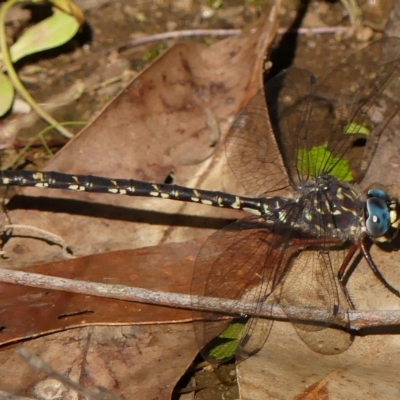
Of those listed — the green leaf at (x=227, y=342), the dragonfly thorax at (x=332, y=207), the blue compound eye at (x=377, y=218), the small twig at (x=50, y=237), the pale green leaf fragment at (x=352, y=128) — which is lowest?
the green leaf at (x=227, y=342)

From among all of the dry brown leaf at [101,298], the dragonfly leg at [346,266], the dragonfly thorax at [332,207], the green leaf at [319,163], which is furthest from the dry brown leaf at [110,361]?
the green leaf at [319,163]

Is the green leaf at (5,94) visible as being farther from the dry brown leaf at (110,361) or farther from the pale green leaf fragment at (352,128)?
the pale green leaf fragment at (352,128)

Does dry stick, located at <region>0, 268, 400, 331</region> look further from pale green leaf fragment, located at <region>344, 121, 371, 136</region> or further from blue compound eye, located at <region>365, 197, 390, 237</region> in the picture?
pale green leaf fragment, located at <region>344, 121, 371, 136</region>

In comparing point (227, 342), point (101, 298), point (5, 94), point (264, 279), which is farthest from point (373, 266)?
point (5, 94)

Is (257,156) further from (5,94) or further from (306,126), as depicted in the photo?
(5,94)

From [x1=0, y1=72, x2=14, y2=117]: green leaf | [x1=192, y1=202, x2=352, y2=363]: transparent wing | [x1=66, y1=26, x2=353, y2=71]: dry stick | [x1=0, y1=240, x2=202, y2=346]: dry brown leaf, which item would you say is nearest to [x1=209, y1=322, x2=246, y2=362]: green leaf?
[x1=192, y1=202, x2=352, y2=363]: transparent wing

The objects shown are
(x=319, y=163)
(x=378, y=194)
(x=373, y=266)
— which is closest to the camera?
(x=373, y=266)
